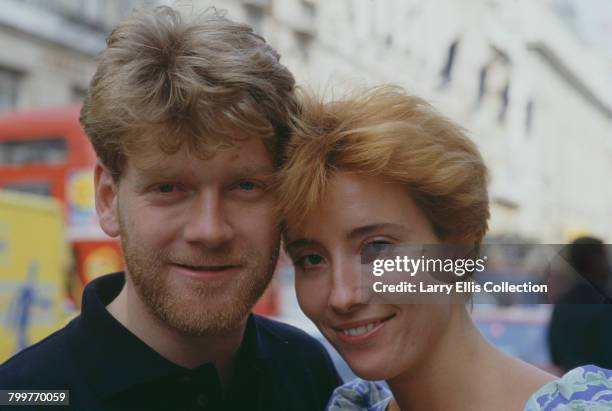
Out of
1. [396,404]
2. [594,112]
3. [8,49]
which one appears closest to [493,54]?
[396,404]

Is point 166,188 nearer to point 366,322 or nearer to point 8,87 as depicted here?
point 366,322

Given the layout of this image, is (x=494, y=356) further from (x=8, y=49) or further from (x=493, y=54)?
(x=8, y=49)

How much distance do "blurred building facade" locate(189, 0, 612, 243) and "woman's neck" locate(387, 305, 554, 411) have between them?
374cm

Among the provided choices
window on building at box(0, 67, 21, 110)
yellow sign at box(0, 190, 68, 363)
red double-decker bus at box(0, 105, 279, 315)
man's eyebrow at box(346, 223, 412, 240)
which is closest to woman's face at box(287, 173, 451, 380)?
man's eyebrow at box(346, 223, 412, 240)

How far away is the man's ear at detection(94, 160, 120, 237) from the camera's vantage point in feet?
6.59

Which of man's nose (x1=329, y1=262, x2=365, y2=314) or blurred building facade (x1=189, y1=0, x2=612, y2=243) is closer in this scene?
man's nose (x1=329, y1=262, x2=365, y2=314)

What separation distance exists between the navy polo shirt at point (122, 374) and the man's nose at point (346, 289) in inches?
13.3

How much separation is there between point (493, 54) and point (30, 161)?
5177 millimetres

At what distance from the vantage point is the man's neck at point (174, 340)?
75.9 inches

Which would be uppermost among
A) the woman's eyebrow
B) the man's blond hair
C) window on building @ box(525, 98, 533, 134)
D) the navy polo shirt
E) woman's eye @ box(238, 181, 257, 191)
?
window on building @ box(525, 98, 533, 134)

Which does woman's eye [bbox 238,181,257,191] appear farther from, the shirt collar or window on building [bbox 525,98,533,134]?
window on building [bbox 525,98,533,134]

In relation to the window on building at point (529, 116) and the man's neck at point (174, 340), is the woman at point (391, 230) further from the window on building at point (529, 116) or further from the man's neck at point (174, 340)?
the window on building at point (529, 116)

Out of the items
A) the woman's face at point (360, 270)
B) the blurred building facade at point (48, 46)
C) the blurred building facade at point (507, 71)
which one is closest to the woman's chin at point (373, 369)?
the woman's face at point (360, 270)

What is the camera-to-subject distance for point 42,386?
1.74 meters
